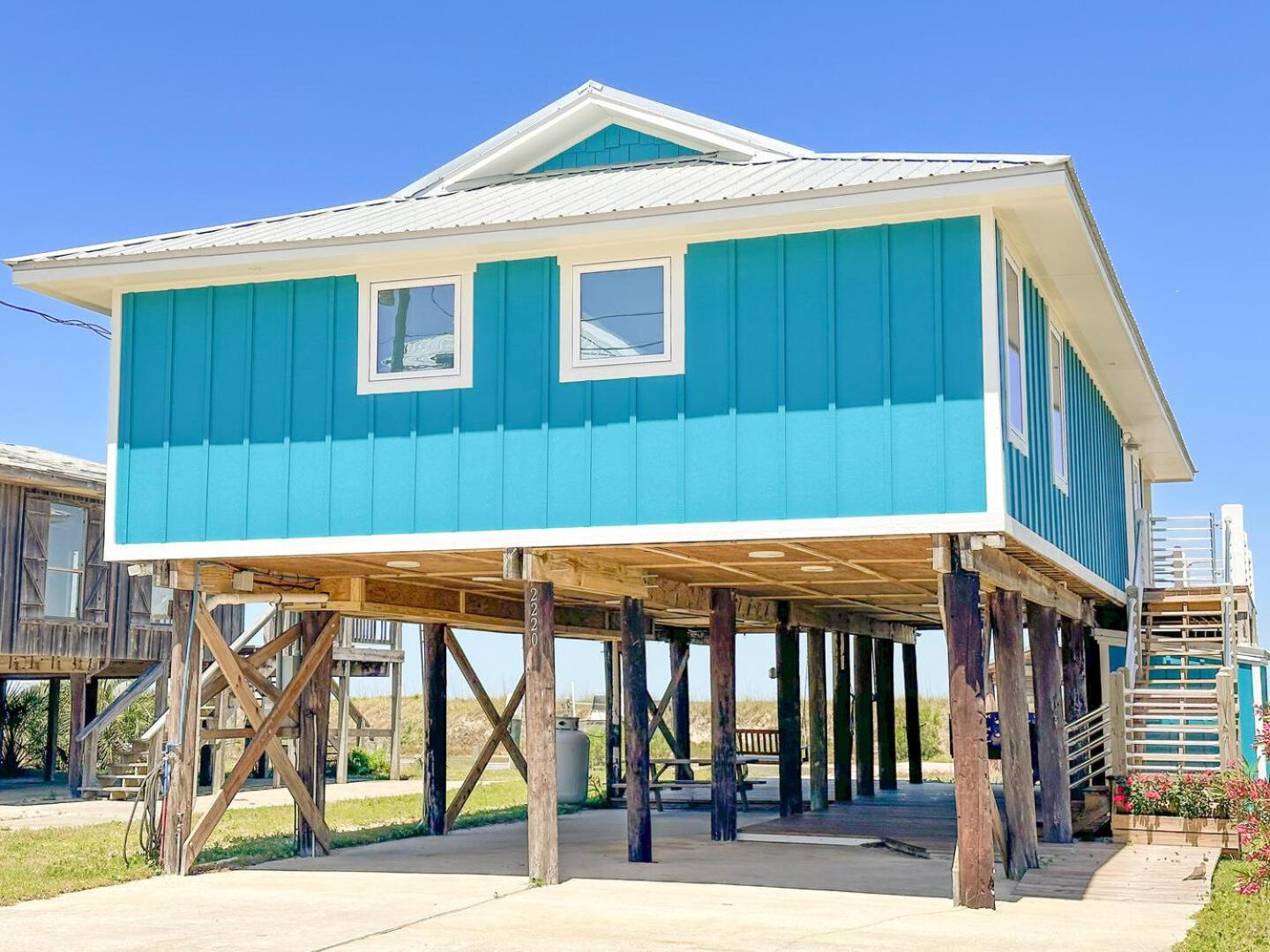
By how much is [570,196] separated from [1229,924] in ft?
26.4

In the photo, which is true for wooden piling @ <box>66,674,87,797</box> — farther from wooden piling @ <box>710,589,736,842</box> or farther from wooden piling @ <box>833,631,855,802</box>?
wooden piling @ <box>710,589,736,842</box>

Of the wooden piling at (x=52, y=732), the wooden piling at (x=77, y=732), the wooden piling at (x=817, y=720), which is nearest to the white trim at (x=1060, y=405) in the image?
the wooden piling at (x=817, y=720)

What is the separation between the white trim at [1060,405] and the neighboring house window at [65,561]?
53.8 ft

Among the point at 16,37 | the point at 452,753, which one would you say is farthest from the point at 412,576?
the point at 452,753

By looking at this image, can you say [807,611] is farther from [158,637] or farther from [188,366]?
[158,637]

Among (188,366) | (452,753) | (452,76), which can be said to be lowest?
(452,753)

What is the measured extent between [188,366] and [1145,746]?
13.8 m

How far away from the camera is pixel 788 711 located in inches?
787

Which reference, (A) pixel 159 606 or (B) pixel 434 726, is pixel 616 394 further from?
(A) pixel 159 606

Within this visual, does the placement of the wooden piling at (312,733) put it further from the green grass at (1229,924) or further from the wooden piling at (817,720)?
the green grass at (1229,924)

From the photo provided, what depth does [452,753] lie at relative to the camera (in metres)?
39.6

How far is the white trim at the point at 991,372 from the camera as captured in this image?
11.7 metres

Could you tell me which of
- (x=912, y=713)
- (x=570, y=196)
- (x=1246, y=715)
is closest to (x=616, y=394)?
(x=570, y=196)

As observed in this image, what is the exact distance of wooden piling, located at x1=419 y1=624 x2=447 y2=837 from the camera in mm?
18672
